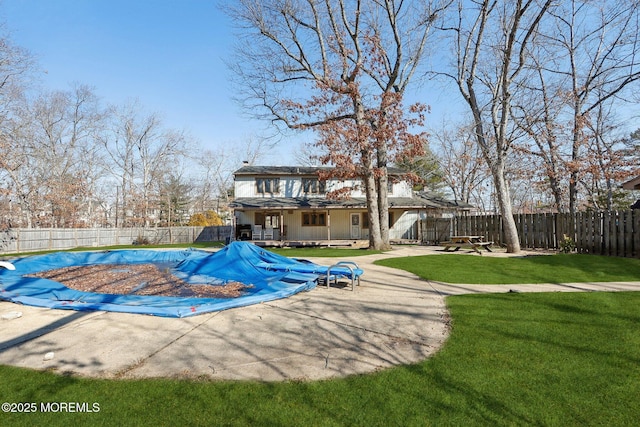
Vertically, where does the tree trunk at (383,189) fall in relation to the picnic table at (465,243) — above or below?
above

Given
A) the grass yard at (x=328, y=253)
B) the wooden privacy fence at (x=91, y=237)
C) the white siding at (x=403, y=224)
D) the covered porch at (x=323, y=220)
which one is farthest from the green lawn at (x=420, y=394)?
the wooden privacy fence at (x=91, y=237)

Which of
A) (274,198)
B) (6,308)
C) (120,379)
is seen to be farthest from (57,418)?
(274,198)

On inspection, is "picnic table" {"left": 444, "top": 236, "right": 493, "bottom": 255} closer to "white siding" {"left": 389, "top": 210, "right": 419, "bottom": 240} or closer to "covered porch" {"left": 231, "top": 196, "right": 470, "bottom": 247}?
"covered porch" {"left": 231, "top": 196, "right": 470, "bottom": 247}

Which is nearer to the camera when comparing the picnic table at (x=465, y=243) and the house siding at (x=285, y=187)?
the picnic table at (x=465, y=243)

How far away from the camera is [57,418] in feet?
8.36

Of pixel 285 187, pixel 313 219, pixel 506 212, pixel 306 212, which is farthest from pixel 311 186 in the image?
pixel 506 212

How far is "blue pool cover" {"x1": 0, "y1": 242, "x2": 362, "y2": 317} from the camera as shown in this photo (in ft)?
18.7

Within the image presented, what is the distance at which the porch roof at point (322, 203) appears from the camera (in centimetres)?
2214

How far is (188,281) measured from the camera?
921cm

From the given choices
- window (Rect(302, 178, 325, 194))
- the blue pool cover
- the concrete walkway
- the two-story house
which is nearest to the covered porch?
the two-story house

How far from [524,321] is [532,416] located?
2647 millimetres

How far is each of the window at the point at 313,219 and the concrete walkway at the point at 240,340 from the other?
18459mm

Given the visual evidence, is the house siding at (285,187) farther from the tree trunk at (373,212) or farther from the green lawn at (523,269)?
the green lawn at (523,269)

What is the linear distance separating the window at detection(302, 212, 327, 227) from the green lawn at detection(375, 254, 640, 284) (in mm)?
12947
